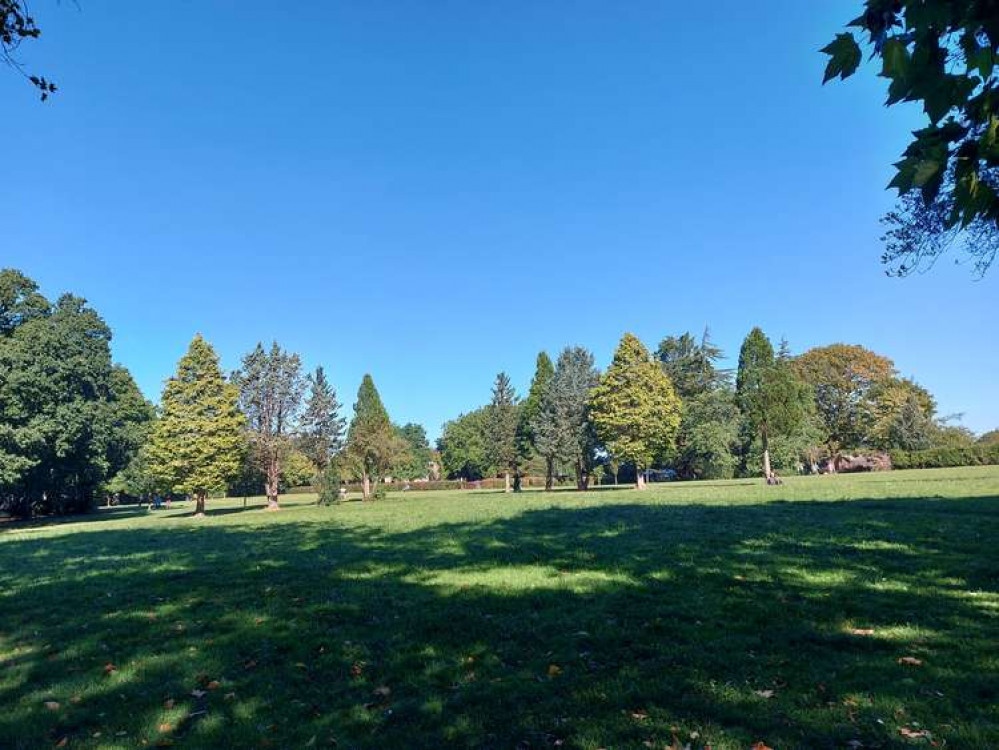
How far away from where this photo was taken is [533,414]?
64.9m

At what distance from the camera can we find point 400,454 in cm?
5681

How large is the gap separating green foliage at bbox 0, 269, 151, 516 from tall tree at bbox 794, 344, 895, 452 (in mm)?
79016

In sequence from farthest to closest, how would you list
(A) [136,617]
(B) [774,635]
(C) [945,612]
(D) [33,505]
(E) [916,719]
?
(D) [33,505] < (A) [136,617] < (C) [945,612] < (B) [774,635] < (E) [916,719]

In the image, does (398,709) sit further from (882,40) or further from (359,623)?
(882,40)

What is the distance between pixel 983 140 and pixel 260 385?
5130 cm

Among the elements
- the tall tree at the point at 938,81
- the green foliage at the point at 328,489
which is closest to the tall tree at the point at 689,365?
the green foliage at the point at 328,489

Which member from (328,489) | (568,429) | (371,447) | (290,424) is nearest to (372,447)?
(371,447)

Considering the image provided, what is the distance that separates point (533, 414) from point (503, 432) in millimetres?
5647

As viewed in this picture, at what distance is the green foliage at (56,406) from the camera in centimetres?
3481

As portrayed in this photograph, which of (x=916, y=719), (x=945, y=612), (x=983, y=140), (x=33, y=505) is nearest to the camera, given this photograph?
(x=983, y=140)

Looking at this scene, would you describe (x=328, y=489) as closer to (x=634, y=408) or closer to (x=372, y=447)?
(x=372, y=447)

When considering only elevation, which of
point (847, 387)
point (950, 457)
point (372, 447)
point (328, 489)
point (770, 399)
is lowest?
point (328, 489)

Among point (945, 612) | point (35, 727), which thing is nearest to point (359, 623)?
point (35, 727)

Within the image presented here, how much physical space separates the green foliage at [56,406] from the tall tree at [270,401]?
10.1 metres
